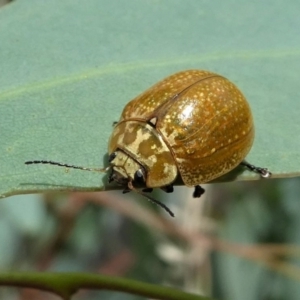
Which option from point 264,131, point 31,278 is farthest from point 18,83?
point 264,131

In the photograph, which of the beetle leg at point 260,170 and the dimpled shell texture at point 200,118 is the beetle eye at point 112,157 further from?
the beetle leg at point 260,170

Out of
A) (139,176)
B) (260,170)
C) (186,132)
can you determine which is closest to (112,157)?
(139,176)

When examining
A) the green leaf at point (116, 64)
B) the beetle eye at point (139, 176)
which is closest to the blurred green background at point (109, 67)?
the green leaf at point (116, 64)

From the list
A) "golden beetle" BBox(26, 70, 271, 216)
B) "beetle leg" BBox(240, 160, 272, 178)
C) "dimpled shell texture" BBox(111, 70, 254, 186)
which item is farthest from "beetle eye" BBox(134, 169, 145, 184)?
"beetle leg" BBox(240, 160, 272, 178)

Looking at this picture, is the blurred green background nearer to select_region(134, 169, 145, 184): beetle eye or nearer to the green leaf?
the green leaf

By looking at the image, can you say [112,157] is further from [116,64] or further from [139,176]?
[116,64]
